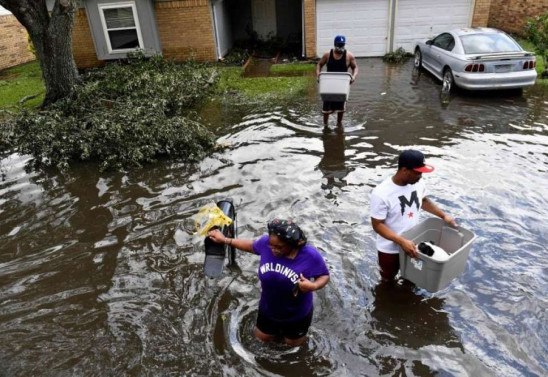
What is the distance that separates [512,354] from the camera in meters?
4.12

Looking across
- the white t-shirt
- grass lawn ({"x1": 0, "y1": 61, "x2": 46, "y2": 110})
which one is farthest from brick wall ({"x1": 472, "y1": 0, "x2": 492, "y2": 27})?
grass lawn ({"x1": 0, "y1": 61, "x2": 46, "y2": 110})

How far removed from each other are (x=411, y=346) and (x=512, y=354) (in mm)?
922

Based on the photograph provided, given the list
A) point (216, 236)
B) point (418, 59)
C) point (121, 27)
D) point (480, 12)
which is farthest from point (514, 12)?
point (216, 236)

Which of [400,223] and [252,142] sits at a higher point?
[400,223]

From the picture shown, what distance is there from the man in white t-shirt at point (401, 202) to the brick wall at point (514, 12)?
17187mm

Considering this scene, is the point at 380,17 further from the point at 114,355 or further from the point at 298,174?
the point at 114,355

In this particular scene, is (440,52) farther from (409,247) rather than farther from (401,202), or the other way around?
(409,247)

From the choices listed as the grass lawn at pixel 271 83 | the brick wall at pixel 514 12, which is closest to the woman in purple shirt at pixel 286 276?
the grass lawn at pixel 271 83

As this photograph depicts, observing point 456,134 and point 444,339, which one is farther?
point 456,134

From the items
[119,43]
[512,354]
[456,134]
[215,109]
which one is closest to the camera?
[512,354]

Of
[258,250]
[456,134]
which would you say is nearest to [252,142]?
[456,134]

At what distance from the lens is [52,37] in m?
10.4

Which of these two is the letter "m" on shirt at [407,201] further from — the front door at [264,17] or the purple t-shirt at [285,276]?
the front door at [264,17]

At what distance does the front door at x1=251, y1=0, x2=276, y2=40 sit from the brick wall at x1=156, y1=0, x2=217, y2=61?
3.97 meters
